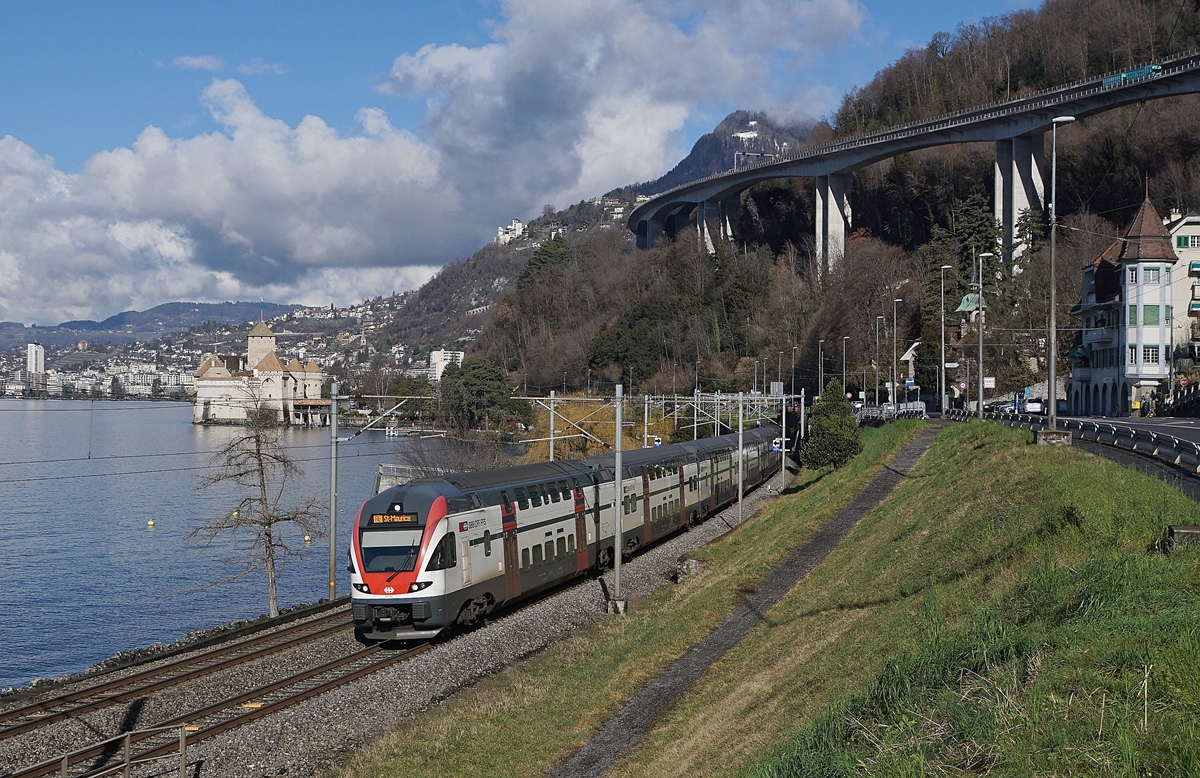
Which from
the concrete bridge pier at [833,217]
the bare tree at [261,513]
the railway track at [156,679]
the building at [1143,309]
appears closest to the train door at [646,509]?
the bare tree at [261,513]

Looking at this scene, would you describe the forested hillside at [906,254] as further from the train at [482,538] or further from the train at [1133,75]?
the train at [482,538]

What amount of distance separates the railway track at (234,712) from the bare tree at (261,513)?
11499 millimetres

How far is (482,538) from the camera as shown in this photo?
24.1 metres

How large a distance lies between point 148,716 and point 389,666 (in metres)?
4.59

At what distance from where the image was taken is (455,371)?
315ft

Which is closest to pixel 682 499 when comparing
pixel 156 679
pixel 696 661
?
pixel 696 661

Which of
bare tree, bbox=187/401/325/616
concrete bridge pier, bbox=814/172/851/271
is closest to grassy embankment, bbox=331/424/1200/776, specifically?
bare tree, bbox=187/401/325/616

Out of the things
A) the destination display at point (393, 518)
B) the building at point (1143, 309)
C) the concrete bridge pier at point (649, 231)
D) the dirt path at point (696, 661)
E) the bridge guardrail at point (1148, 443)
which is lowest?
the dirt path at point (696, 661)

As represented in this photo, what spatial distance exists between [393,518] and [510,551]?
4025 mm

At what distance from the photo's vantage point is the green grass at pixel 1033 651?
291 inches

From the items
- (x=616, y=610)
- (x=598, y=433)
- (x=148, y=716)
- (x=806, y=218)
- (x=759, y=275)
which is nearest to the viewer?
(x=148, y=716)

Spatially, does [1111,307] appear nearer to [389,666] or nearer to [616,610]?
[616,610]

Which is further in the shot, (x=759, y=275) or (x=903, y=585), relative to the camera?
(x=759, y=275)

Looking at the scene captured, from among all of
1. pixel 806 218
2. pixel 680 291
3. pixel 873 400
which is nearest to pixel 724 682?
pixel 873 400
